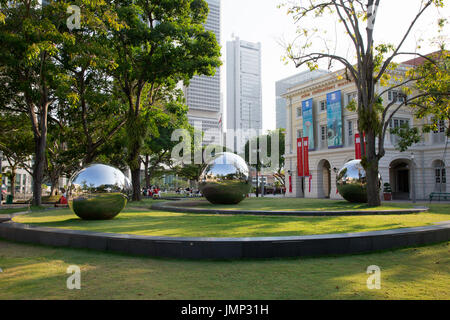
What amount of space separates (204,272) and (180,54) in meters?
17.0

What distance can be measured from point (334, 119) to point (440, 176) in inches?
462

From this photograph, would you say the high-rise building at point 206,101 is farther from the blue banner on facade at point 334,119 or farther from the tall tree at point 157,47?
the tall tree at point 157,47

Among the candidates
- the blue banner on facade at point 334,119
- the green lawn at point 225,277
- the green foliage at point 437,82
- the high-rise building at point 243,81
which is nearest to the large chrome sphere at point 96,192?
→ the green lawn at point 225,277

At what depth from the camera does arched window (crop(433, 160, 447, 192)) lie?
1387 inches

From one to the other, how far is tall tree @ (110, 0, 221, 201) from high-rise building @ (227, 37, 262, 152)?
130 meters

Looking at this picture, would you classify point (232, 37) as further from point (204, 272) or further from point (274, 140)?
point (204, 272)

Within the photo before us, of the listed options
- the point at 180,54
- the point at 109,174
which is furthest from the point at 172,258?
the point at 180,54

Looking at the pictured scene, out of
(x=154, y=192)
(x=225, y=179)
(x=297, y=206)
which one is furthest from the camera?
(x=154, y=192)

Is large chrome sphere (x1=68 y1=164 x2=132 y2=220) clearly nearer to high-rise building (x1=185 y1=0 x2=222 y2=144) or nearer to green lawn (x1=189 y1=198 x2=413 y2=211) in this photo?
green lawn (x1=189 y1=198 x2=413 y2=211)

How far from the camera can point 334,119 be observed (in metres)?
39.3

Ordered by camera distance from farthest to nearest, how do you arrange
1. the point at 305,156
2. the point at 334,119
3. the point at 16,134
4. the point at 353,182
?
A: the point at 305,156 < the point at 334,119 < the point at 16,134 < the point at 353,182

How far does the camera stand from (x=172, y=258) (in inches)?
248

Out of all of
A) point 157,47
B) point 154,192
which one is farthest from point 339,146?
point 157,47

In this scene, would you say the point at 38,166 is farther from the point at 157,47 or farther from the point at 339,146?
the point at 339,146
